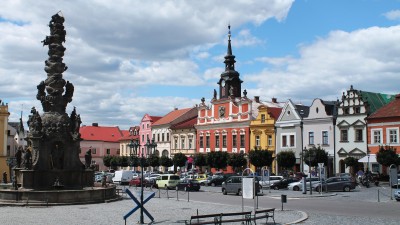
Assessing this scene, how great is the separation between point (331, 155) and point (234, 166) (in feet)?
44.7

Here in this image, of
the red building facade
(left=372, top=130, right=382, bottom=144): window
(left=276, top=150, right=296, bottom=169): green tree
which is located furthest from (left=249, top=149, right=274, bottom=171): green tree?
(left=372, top=130, right=382, bottom=144): window

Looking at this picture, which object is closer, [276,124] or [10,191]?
[10,191]

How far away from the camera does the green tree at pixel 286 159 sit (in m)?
59.8

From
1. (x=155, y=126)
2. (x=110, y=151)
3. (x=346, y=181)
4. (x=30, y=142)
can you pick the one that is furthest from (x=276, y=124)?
(x=110, y=151)

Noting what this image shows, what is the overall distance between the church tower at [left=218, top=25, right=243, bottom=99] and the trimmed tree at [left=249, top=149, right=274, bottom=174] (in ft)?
55.7

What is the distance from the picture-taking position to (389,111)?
5416 cm

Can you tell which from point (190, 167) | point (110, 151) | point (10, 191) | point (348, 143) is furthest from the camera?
point (110, 151)

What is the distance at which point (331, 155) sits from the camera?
194 feet

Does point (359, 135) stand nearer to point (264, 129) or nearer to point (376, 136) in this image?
point (376, 136)

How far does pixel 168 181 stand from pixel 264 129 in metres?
23.5

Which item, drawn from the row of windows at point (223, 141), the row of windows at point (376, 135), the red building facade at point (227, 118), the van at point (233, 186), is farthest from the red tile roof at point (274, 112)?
the van at point (233, 186)

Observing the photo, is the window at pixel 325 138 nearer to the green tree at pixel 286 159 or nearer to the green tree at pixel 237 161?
the green tree at pixel 286 159

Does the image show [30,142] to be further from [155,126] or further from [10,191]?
[155,126]

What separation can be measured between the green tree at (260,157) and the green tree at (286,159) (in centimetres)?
179
